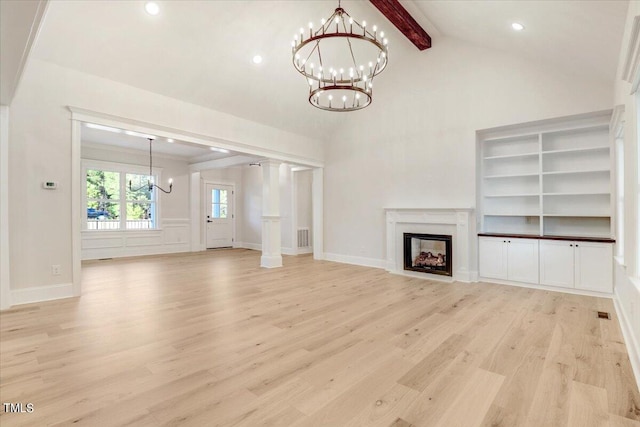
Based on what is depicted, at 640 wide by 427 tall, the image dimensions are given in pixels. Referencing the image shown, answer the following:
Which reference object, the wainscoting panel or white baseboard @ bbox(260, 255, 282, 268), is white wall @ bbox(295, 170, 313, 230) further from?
the wainscoting panel

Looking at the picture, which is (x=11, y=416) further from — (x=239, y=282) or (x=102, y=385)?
(x=239, y=282)

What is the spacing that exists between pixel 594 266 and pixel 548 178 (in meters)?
1.50

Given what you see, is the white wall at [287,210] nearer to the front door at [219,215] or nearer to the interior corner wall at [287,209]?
the interior corner wall at [287,209]

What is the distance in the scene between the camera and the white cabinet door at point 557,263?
440cm

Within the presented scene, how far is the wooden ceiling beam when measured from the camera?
4379mm

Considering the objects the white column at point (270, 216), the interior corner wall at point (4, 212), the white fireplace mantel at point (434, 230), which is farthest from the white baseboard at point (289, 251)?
the interior corner wall at point (4, 212)

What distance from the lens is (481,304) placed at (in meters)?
3.88

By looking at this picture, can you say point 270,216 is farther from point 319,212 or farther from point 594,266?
point 594,266

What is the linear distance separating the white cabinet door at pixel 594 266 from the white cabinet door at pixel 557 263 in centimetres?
8

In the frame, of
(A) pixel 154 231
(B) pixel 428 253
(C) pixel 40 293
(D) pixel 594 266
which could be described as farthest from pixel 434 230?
(A) pixel 154 231

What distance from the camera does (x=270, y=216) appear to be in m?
6.69

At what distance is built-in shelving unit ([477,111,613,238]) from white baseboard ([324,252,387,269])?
211cm

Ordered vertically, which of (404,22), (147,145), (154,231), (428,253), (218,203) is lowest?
(428,253)

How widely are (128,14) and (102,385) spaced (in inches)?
160
